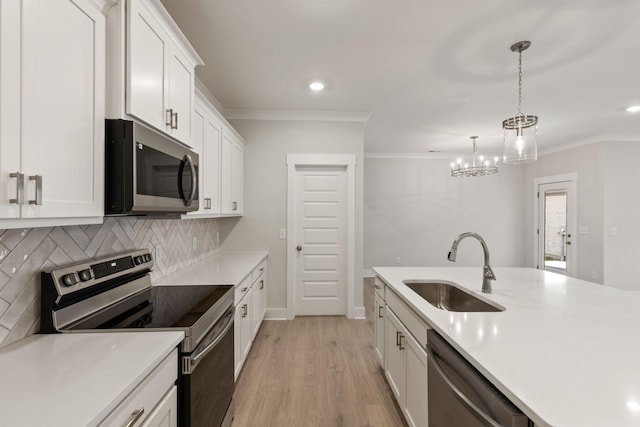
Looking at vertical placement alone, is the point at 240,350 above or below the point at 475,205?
below

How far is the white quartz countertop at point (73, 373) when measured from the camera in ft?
2.33

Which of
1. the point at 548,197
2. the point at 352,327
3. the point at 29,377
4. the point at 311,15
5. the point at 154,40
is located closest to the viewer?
the point at 29,377

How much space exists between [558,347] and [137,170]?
68.9 inches

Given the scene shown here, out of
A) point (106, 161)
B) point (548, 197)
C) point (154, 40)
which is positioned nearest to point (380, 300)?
point (106, 161)

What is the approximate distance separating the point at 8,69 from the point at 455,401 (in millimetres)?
1789

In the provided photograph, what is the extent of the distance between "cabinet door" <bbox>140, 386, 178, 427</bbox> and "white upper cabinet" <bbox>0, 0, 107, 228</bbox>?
28.4 inches

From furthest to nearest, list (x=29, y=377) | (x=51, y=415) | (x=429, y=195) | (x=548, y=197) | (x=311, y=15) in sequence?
(x=429, y=195)
(x=548, y=197)
(x=311, y=15)
(x=29, y=377)
(x=51, y=415)

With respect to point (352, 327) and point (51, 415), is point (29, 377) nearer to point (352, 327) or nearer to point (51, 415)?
point (51, 415)

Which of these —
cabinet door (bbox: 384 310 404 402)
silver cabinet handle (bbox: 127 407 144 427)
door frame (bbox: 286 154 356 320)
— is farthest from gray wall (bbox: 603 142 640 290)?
silver cabinet handle (bbox: 127 407 144 427)

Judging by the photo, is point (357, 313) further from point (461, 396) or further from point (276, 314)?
point (461, 396)

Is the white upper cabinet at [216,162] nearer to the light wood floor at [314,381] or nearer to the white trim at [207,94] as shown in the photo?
the white trim at [207,94]

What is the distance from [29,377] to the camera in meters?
0.86

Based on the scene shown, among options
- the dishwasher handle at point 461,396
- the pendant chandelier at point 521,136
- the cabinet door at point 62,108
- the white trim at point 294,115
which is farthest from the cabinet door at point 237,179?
the pendant chandelier at point 521,136

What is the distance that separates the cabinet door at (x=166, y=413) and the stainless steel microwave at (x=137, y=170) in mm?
742
